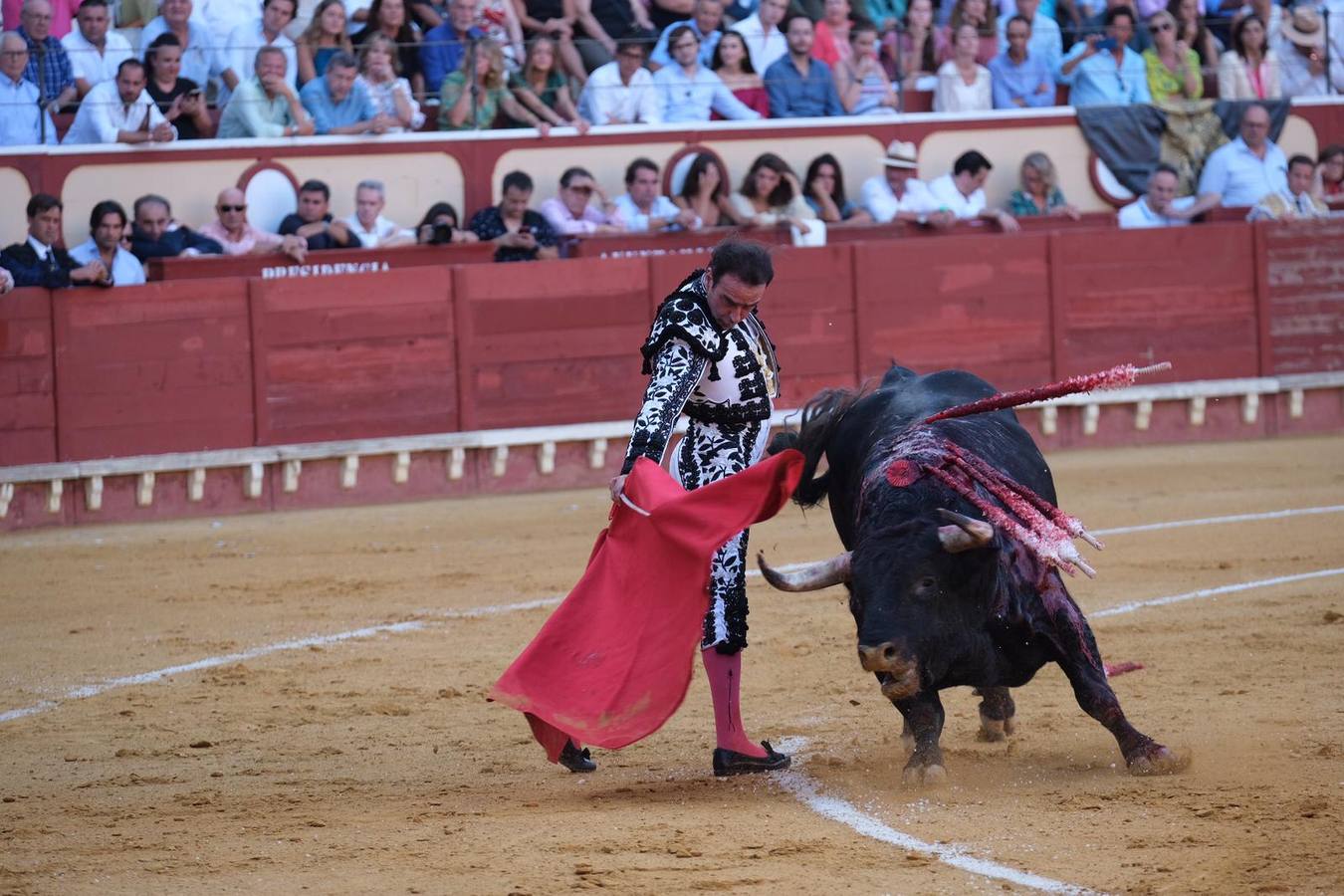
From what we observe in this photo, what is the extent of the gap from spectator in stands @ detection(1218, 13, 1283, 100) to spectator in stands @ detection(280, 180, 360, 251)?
574 cm

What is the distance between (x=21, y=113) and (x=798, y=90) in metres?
4.26

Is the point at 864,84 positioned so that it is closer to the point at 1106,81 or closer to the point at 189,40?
the point at 1106,81

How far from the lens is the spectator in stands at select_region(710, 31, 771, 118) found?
10711 millimetres

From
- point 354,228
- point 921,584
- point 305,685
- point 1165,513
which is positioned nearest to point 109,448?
point 354,228

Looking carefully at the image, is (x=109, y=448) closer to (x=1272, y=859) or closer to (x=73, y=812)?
(x=73, y=812)

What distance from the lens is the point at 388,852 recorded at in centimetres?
354

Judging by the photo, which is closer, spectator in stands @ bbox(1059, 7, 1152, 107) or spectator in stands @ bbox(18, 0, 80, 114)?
spectator in stands @ bbox(18, 0, 80, 114)

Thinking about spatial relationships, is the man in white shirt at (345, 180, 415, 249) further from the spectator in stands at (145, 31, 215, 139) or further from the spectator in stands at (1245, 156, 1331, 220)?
the spectator in stands at (1245, 156, 1331, 220)

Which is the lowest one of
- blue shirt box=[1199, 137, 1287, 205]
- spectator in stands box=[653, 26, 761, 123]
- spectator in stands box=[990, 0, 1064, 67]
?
blue shirt box=[1199, 137, 1287, 205]

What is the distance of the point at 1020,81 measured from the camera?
1154cm

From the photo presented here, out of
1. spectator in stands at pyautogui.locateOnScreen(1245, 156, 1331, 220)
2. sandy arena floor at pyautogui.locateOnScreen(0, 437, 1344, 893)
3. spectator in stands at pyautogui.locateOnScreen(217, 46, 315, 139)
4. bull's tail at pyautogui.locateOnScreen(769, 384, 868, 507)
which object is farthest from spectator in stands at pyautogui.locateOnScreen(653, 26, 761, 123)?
bull's tail at pyautogui.locateOnScreen(769, 384, 868, 507)

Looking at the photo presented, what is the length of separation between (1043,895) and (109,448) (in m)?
6.83

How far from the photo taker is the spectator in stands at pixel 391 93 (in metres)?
9.82

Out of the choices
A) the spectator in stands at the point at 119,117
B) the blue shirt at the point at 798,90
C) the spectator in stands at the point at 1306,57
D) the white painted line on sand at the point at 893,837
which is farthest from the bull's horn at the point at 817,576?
the spectator in stands at the point at 1306,57
